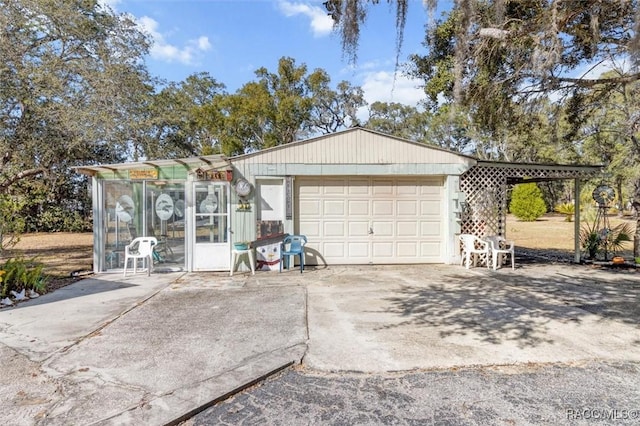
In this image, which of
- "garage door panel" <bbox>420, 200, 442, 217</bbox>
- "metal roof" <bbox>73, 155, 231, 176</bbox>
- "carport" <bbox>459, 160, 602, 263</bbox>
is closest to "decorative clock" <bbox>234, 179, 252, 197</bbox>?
"metal roof" <bbox>73, 155, 231, 176</bbox>

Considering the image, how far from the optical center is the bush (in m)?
22.7

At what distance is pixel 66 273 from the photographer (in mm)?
7711

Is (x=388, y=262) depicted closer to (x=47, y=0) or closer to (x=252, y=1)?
(x=252, y=1)

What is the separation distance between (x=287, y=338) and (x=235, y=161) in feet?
16.9

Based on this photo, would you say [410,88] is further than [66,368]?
Yes

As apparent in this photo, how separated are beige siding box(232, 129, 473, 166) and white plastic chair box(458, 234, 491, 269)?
1791 millimetres

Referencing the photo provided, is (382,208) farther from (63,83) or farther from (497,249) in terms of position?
(63,83)

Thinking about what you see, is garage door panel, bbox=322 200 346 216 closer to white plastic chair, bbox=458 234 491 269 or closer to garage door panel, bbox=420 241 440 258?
garage door panel, bbox=420 241 440 258

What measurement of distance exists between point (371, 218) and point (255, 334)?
17.3 ft

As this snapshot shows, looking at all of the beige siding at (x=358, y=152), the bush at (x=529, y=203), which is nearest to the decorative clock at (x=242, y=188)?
the beige siding at (x=358, y=152)

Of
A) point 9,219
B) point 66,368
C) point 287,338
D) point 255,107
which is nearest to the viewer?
point 66,368

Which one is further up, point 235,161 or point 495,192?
point 235,161

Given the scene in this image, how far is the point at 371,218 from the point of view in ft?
28.5

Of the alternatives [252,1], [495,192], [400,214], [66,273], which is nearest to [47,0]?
[252,1]
